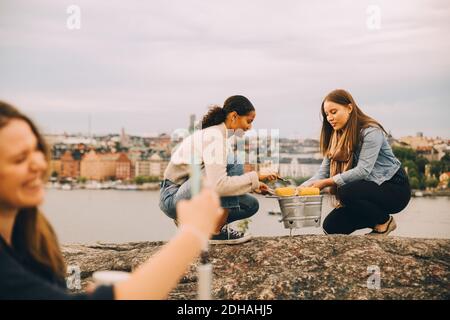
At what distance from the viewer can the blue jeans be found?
155 inches

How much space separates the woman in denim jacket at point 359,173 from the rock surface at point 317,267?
214mm

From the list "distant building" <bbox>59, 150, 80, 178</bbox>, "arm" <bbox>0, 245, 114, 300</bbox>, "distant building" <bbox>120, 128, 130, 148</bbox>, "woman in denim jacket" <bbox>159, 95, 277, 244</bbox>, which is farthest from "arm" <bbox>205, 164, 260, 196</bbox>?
"distant building" <bbox>59, 150, 80, 178</bbox>

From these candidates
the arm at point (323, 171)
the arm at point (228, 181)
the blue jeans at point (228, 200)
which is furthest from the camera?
the arm at point (323, 171)

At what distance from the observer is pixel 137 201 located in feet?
65.9

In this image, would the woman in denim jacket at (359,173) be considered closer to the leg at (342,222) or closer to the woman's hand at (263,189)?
the leg at (342,222)

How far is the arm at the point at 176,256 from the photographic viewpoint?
1.33 m

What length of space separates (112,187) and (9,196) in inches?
519

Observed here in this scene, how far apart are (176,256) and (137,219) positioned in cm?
1455

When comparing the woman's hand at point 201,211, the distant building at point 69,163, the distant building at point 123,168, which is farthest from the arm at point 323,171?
the distant building at point 123,168

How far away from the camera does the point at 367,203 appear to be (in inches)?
168

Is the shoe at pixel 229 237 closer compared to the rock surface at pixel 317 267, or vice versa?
the rock surface at pixel 317 267

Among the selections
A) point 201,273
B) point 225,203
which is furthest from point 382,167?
point 201,273

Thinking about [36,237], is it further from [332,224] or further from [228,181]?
[332,224]

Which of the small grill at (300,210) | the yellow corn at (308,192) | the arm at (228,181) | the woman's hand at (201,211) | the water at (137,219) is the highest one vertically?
the woman's hand at (201,211)
